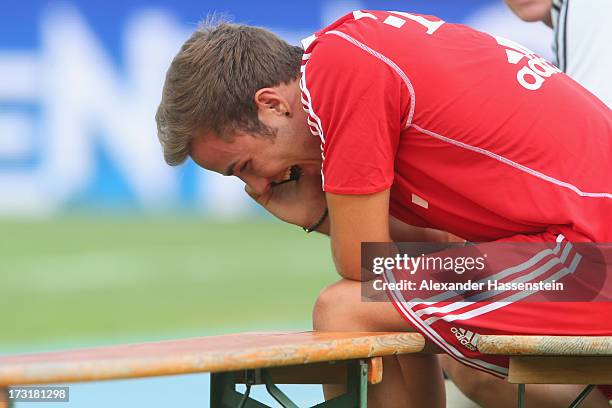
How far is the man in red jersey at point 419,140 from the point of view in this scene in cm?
229

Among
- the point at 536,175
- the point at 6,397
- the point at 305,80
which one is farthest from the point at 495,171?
the point at 6,397

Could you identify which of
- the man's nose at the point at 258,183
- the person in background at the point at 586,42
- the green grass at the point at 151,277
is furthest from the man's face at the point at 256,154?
the green grass at the point at 151,277

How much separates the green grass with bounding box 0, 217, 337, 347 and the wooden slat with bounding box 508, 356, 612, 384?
375 centimetres

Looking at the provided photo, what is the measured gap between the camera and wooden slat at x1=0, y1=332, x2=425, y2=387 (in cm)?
171

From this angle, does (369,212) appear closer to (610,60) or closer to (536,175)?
(536,175)

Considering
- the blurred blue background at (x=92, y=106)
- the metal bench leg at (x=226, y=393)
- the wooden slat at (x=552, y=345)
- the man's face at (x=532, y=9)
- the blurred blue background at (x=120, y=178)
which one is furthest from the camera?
the blurred blue background at (x=92, y=106)

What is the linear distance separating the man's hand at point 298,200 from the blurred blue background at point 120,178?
172 inches

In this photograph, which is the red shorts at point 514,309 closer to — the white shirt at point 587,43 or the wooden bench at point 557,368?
the wooden bench at point 557,368

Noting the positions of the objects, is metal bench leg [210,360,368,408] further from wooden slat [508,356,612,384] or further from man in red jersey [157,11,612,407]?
wooden slat [508,356,612,384]

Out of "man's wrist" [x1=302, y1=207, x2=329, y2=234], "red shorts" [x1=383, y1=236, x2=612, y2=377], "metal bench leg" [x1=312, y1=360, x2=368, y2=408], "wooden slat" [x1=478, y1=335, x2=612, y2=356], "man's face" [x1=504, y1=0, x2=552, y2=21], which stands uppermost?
"man's face" [x1=504, y1=0, x2=552, y2=21]

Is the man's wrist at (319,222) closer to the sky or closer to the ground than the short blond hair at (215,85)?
closer to the ground

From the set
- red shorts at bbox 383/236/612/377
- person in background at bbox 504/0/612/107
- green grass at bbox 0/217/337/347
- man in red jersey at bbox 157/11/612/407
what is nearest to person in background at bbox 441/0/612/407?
person in background at bbox 504/0/612/107

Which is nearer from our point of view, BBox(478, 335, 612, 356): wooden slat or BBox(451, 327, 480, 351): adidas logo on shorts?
BBox(478, 335, 612, 356): wooden slat

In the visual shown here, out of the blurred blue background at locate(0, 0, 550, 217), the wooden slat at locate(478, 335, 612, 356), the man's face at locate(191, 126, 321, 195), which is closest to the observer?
the wooden slat at locate(478, 335, 612, 356)
